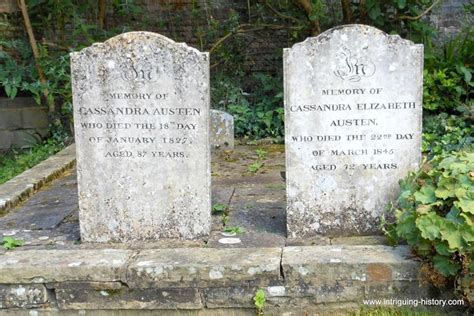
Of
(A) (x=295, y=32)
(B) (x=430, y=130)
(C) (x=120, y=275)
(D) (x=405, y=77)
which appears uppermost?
(A) (x=295, y=32)

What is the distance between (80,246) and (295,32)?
5922 millimetres

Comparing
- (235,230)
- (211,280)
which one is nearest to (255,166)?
(235,230)

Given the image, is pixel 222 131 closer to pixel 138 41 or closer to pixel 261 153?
pixel 261 153

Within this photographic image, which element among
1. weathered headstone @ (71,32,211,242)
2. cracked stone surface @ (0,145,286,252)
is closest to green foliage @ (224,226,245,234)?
cracked stone surface @ (0,145,286,252)

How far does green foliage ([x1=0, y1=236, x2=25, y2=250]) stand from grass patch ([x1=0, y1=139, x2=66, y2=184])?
336 cm

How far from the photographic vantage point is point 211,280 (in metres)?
3.27

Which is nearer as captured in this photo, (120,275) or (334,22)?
(120,275)

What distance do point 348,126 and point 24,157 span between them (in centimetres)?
543

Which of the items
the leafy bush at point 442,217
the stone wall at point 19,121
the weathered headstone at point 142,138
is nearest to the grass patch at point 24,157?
the stone wall at point 19,121

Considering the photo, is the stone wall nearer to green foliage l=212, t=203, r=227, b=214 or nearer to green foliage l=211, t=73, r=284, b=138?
green foliage l=211, t=73, r=284, b=138

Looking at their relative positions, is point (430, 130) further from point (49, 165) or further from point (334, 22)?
point (49, 165)

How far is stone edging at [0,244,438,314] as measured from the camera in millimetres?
3246

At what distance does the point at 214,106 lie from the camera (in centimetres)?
828

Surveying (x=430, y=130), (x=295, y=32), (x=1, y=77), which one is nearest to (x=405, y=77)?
(x=430, y=130)
